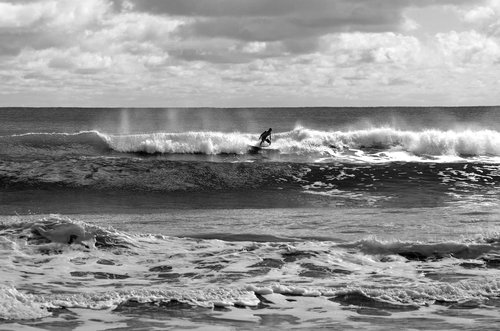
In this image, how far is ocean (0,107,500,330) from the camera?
8508 millimetres

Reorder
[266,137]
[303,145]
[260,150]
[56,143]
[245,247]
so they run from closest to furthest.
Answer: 1. [245,247]
2. [260,150]
3. [266,137]
4. [303,145]
5. [56,143]

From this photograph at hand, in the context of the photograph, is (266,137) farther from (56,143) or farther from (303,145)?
(56,143)

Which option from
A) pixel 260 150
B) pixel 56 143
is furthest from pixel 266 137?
pixel 56 143

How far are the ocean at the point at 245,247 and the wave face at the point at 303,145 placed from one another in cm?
746

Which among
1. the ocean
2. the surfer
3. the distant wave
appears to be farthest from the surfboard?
the ocean

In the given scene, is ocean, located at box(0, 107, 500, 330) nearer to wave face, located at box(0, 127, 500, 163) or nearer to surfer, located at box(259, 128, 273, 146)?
wave face, located at box(0, 127, 500, 163)

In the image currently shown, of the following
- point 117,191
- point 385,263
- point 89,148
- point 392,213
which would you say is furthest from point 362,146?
point 385,263

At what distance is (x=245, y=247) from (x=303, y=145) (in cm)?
2448

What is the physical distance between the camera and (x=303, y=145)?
36250 mm

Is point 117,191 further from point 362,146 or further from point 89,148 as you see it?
point 362,146

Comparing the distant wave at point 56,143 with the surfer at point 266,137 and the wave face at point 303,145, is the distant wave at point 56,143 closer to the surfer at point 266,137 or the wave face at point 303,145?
the wave face at point 303,145

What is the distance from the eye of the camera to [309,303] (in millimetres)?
9016

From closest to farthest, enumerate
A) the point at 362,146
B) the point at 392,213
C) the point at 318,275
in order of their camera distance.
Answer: the point at 318,275
the point at 392,213
the point at 362,146

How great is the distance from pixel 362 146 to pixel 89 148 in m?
13.5
